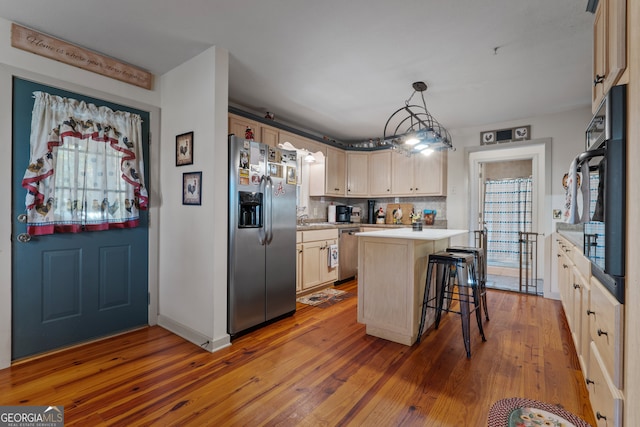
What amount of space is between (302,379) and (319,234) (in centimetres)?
230

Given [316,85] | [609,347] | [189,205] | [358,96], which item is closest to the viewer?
[609,347]

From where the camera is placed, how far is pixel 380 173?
5445mm

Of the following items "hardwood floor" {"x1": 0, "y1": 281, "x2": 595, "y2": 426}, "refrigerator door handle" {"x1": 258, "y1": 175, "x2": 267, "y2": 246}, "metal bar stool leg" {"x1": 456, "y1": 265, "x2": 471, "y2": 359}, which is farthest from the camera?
"refrigerator door handle" {"x1": 258, "y1": 175, "x2": 267, "y2": 246}

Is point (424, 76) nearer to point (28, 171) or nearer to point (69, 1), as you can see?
point (69, 1)

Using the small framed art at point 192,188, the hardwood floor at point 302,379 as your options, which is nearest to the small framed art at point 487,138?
the hardwood floor at point 302,379

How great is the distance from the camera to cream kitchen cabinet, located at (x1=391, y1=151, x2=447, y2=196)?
191 inches

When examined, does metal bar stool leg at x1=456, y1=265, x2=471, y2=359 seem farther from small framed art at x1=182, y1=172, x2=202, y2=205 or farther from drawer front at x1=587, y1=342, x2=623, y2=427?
small framed art at x1=182, y1=172, x2=202, y2=205

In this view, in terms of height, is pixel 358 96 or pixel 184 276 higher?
pixel 358 96

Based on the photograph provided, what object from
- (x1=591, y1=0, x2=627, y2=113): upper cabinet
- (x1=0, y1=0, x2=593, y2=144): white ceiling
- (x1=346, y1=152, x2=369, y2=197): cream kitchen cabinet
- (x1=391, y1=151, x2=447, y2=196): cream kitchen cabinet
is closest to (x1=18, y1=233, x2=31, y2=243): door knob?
(x1=0, y1=0, x2=593, y2=144): white ceiling

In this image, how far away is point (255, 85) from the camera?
10.7 feet

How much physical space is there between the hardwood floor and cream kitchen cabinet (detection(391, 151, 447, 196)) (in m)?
2.52

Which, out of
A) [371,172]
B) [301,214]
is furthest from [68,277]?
[371,172]

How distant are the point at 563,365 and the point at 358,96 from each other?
10.1 feet

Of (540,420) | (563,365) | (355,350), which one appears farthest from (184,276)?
(563,365)
